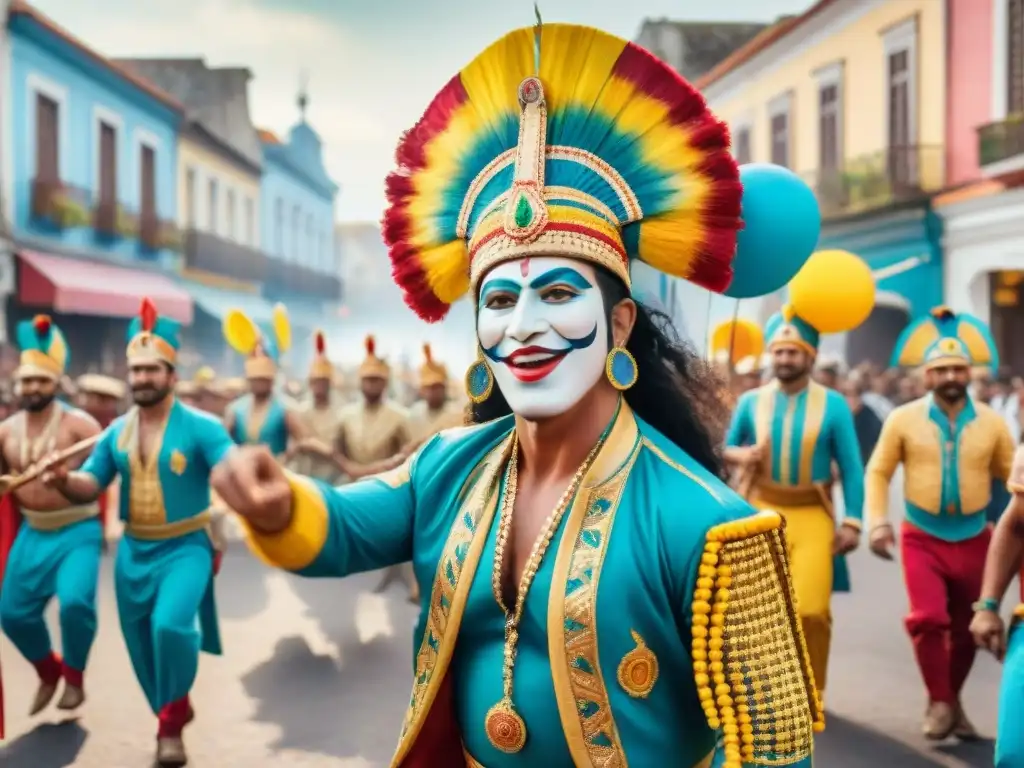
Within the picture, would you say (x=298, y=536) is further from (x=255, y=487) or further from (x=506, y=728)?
(x=506, y=728)

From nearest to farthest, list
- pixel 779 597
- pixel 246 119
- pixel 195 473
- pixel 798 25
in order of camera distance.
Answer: pixel 779 597, pixel 195 473, pixel 798 25, pixel 246 119

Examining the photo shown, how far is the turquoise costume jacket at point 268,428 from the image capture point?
9492mm

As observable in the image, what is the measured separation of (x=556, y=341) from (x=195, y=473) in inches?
153

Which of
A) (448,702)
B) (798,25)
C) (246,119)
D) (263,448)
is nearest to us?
(263,448)

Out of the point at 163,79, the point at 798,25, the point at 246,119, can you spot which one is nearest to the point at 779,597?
the point at 798,25

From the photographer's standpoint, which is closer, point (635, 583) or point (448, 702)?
point (635, 583)

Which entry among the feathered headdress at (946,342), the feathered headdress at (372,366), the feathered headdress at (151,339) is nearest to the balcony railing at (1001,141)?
the feathered headdress at (372,366)

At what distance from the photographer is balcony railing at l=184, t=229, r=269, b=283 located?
2370 centimetres

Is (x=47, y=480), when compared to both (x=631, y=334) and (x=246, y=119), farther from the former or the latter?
(x=246, y=119)

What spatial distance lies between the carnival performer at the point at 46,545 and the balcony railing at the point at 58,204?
38.7 feet

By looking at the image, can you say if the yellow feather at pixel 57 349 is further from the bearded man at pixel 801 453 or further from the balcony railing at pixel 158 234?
the balcony railing at pixel 158 234

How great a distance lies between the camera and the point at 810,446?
616 cm

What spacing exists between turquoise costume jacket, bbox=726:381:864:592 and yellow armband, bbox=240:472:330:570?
4035mm

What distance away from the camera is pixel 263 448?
2209 mm
